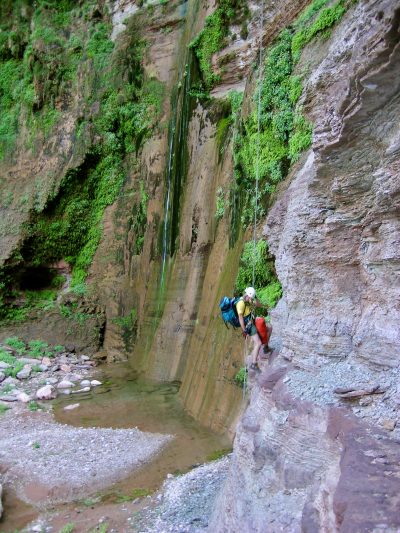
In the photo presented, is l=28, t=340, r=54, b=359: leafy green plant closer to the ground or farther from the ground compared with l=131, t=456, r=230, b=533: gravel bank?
closer to the ground

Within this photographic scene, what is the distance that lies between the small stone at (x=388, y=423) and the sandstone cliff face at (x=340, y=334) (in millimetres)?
11

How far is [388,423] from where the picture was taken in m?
3.69

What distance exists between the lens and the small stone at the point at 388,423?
366 cm

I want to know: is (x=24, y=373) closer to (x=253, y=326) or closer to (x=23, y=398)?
(x=23, y=398)

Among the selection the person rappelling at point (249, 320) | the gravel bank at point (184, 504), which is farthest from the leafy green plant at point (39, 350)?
the person rappelling at point (249, 320)

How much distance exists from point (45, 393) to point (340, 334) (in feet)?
31.4

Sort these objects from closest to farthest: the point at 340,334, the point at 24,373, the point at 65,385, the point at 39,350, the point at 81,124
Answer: the point at 340,334
the point at 65,385
the point at 24,373
the point at 39,350
the point at 81,124

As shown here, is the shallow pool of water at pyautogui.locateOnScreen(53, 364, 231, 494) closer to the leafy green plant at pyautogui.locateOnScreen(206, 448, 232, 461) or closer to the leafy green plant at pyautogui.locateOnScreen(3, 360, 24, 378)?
the leafy green plant at pyautogui.locateOnScreen(206, 448, 232, 461)

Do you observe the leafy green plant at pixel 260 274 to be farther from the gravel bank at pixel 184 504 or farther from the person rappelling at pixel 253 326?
the gravel bank at pixel 184 504

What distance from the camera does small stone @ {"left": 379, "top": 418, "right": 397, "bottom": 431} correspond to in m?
3.66

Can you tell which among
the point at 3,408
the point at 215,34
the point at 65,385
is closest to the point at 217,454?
the point at 3,408

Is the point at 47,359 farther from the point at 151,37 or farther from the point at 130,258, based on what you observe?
the point at 151,37

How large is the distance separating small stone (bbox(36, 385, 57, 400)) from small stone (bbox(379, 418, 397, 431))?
10.2 m

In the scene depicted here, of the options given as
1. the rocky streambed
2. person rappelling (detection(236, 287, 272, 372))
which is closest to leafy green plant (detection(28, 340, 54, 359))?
the rocky streambed
